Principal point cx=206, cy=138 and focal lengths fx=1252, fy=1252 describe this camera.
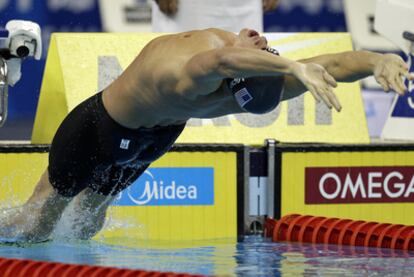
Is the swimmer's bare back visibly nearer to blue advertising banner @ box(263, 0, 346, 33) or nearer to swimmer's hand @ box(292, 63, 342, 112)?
swimmer's hand @ box(292, 63, 342, 112)

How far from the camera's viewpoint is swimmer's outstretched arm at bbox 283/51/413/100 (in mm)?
4941

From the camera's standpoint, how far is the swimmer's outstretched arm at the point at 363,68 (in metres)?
4.94

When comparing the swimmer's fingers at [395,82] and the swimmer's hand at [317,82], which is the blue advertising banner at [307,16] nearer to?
the swimmer's fingers at [395,82]

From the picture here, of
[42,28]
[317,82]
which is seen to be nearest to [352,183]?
[317,82]

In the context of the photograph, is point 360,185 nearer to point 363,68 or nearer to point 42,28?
point 363,68

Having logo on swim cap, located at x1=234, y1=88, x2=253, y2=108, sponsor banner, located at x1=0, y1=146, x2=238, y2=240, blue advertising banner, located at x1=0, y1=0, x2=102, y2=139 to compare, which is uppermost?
blue advertising banner, located at x1=0, y1=0, x2=102, y2=139

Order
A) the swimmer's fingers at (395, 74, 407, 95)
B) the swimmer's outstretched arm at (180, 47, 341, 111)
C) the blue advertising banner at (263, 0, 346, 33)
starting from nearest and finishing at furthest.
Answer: the swimmer's outstretched arm at (180, 47, 341, 111), the swimmer's fingers at (395, 74, 407, 95), the blue advertising banner at (263, 0, 346, 33)

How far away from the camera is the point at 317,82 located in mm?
4594

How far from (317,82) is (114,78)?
2.79 metres

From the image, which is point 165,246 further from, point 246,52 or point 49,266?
point 246,52

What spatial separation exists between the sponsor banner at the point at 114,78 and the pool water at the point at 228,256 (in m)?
0.72

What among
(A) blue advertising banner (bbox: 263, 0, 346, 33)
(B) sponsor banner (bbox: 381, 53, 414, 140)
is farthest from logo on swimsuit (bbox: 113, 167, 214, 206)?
(A) blue advertising banner (bbox: 263, 0, 346, 33)

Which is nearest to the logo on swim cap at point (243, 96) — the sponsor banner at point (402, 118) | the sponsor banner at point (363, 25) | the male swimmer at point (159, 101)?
the male swimmer at point (159, 101)

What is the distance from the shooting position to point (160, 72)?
17.5 ft
